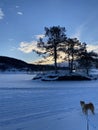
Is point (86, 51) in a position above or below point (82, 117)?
above

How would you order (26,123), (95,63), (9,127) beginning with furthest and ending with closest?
(95,63)
(26,123)
(9,127)

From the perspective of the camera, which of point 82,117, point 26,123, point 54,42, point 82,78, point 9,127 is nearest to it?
point 9,127

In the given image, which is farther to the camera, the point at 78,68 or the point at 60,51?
the point at 78,68

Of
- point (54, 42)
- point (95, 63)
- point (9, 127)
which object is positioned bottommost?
point (9, 127)

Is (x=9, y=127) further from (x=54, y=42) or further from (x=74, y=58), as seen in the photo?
(x=74, y=58)

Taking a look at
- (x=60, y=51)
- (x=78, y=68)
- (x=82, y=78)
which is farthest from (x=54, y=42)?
(x=78, y=68)

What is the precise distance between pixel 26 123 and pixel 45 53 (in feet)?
125

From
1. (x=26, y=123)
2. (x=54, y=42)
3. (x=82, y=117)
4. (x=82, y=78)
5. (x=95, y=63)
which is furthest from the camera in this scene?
(x=95, y=63)

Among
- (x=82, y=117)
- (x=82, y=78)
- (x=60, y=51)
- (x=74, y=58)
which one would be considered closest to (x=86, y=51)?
(x=74, y=58)

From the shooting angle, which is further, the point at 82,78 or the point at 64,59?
the point at 64,59

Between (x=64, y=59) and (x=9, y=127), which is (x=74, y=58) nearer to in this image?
(x=64, y=59)

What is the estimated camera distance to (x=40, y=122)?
7.27 metres

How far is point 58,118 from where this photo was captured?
307 inches

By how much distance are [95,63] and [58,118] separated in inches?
1885
